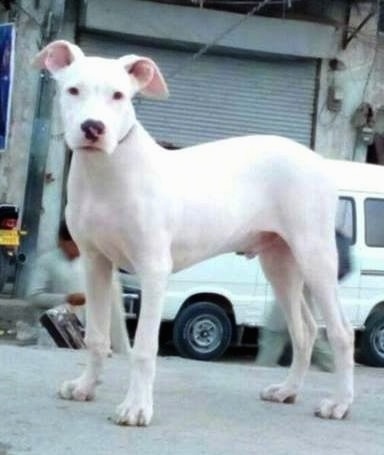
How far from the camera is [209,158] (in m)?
6.64

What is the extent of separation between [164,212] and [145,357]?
652mm

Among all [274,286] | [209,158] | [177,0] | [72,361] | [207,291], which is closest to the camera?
[209,158]

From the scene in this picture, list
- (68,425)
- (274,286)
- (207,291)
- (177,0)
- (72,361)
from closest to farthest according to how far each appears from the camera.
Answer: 1. (68,425)
2. (274,286)
3. (72,361)
4. (207,291)
5. (177,0)

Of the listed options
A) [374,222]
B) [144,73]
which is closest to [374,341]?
[374,222]

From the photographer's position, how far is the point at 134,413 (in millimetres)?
6094

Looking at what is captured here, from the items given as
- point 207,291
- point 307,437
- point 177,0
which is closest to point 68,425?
point 307,437

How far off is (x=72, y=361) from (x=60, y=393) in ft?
5.02

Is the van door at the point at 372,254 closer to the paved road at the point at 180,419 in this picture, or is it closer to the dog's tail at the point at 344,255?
the dog's tail at the point at 344,255

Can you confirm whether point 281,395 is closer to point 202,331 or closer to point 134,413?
point 134,413

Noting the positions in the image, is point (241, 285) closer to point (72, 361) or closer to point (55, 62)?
point (72, 361)

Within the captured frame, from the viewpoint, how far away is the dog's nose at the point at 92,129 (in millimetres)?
5797

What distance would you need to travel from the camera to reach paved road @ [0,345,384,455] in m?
5.85

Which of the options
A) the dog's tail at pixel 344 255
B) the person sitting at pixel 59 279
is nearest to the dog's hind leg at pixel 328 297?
the person sitting at pixel 59 279

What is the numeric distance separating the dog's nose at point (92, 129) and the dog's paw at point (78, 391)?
1430mm
